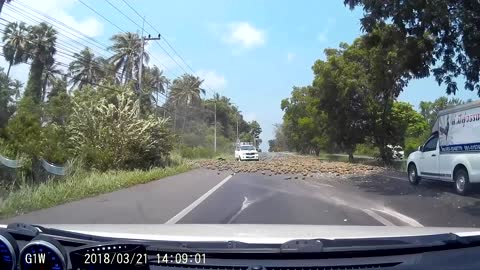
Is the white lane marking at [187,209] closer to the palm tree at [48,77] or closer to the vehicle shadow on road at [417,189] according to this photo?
the vehicle shadow on road at [417,189]

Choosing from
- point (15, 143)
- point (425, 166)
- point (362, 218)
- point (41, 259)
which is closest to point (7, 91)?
point (15, 143)

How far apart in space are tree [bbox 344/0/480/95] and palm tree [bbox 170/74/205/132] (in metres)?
62.5

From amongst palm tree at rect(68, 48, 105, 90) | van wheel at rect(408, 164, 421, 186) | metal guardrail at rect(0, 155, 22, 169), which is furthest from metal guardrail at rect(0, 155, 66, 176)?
palm tree at rect(68, 48, 105, 90)

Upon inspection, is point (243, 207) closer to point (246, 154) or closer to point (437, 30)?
point (437, 30)

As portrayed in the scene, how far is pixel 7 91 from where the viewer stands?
45.8m

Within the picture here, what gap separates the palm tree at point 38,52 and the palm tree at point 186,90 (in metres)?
28.2

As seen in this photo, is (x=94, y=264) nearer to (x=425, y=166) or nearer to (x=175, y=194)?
(x=175, y=194)

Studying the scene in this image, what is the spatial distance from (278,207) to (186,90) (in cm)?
6915

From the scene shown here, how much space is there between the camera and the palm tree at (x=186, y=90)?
81.1 metres

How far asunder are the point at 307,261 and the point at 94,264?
128cm

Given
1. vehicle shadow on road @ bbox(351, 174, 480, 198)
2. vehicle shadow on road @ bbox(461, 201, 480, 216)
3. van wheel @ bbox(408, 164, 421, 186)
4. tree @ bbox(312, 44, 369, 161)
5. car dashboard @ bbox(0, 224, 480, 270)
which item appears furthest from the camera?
tree @ bbox(312, 44, 369, 161)

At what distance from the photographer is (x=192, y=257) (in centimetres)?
339

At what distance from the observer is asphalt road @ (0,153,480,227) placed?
10.8 metres

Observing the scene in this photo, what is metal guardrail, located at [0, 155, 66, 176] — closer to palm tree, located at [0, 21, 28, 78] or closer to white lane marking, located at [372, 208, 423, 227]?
white lane marking, located at [372, 208, 423, 227]
